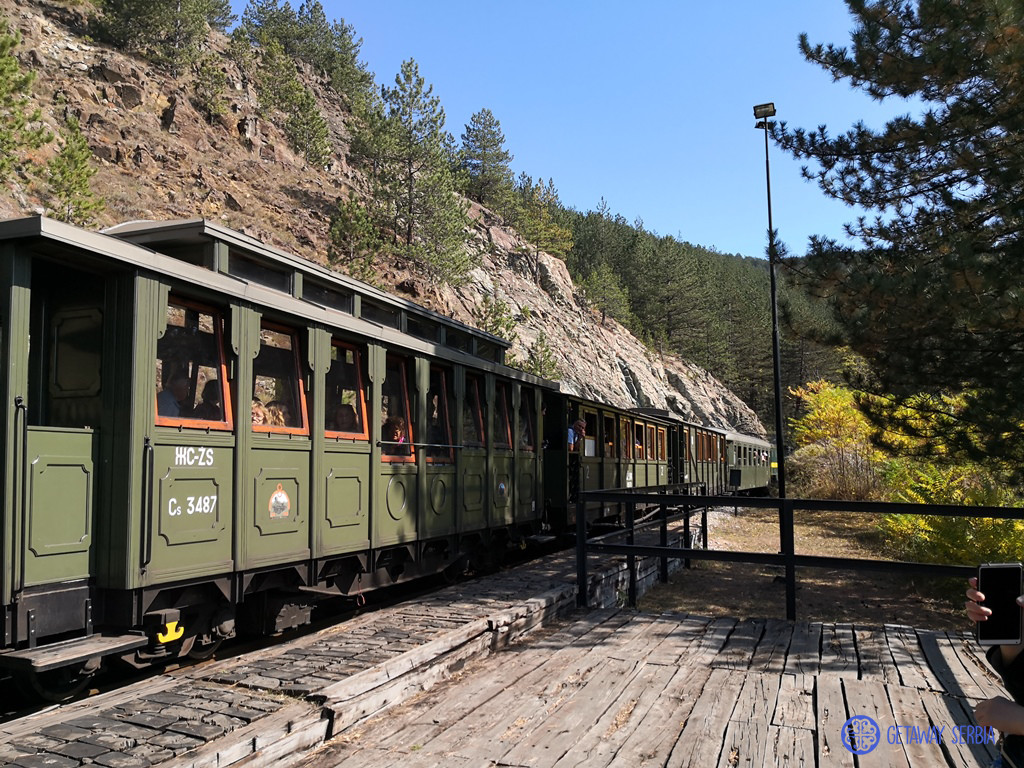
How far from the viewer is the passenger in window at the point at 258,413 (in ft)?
19.8

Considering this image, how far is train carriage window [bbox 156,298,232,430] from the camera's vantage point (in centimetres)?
531

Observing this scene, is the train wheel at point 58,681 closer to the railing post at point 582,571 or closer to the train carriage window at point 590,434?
the railing post at point 582,571

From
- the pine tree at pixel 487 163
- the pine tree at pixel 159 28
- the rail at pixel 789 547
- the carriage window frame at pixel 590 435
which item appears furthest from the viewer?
the pine tree at pixel 487 163

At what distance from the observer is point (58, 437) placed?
15.6 feet

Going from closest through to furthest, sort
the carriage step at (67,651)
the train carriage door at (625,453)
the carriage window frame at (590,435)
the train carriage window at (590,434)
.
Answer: the carriage step at (67,651) → the carriage window frame at (590,435) → the train carriage window at (590,434) → the train carriage door at (625,453)

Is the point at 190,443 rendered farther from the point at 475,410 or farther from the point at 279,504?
the point at 475,410

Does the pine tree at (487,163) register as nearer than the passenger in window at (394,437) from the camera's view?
No

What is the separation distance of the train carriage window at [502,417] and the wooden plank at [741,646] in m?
4.60

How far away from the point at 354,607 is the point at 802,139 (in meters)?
8.08

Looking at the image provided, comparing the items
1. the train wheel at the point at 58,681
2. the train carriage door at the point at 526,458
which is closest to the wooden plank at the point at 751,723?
the train wheel at the point at 58,681

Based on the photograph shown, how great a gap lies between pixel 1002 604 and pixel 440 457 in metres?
6.80

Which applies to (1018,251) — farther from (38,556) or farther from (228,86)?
(228,86)

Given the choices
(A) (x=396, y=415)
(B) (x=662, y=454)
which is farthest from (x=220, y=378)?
(B) (x=662, y=454)

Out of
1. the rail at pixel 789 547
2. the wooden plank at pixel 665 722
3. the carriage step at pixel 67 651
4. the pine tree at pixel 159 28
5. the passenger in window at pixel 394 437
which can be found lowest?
the wooden plank at pixel 665 722
